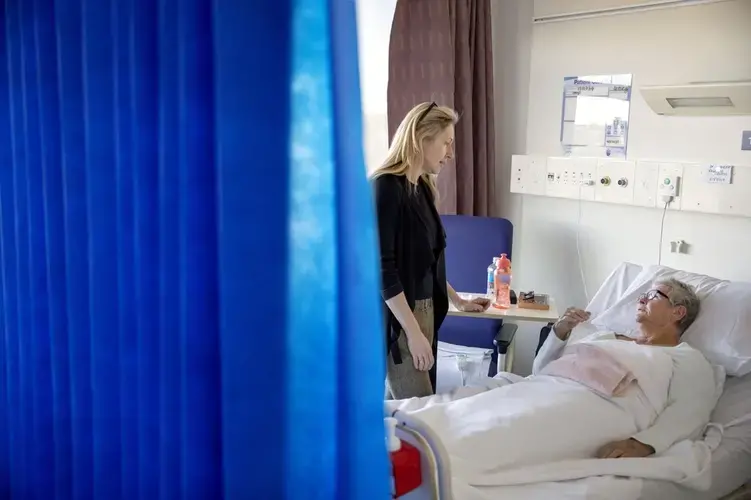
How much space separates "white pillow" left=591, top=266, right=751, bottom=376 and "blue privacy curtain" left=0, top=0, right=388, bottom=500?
5.72 feet

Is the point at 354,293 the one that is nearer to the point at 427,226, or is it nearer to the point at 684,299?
the point at 427,226

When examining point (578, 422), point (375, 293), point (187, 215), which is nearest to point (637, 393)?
point (578, 422)

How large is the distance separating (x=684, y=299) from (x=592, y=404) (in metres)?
0.63

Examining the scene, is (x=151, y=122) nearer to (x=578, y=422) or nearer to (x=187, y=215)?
(x=187, y=215)

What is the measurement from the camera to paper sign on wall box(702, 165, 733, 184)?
2.46 metres

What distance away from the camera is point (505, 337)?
8.21 ft

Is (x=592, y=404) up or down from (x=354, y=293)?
down

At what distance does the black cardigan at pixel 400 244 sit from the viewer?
6.29ft

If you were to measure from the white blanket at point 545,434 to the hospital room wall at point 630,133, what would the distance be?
0.80 m

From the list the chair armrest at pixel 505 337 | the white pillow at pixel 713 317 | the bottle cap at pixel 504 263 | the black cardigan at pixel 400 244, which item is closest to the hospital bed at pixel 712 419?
the white pillow at pixel 713 317

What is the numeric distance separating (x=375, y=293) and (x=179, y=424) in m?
0.36

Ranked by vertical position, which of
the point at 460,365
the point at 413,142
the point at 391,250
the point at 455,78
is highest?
the point at 455,78

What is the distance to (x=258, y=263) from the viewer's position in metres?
0.81

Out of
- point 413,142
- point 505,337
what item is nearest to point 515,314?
point 505,337
